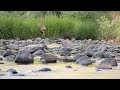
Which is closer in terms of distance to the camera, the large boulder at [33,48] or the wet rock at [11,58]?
the wet rock at [11,58]

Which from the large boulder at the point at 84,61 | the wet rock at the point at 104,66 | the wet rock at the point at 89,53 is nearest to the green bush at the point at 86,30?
the wet rock at the point at 89,53

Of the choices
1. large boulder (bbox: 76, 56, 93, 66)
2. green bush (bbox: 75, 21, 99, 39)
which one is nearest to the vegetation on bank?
green bush (bbox: 75, 21, 99, 39)

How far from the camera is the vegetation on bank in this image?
4.71 m

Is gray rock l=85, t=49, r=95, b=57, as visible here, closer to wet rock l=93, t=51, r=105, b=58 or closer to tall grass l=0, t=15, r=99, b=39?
wet rock l=93, t=51, r=105, b=58

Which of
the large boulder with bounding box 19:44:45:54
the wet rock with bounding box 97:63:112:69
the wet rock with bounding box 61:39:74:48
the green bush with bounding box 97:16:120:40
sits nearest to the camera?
the wet rock with bounding box 97:63:112:69

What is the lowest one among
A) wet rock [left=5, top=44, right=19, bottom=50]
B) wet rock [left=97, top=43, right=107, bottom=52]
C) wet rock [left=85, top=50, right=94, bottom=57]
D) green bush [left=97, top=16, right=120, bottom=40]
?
wet rock [left=85, top=50, right=94, bottom=57]

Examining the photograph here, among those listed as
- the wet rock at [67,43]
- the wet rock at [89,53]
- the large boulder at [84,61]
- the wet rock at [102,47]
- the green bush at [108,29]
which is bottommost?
the large boulder at [84,61]

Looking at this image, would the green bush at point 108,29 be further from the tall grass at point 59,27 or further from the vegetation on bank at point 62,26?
the tall grass at point 59,27

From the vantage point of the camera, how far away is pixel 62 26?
5262 millimetres

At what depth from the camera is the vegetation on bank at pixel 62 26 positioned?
471 centimetres

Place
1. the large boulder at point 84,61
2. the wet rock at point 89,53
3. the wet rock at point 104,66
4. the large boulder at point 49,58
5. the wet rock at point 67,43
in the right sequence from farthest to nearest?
the wet rock at point 67,43, the wet rock at point 89,53, the large boulder at point 49,58, the large boulder at point 84,61, the wet rock at point 104,66
